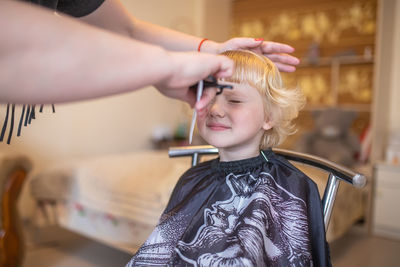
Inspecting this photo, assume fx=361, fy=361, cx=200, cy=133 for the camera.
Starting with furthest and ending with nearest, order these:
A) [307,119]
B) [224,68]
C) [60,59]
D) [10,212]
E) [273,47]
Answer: [307,119], [10,212], [273,47], [224,68], [60,59]

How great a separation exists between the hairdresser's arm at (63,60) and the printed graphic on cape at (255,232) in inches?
17.4

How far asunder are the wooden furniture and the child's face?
1266 millimetres

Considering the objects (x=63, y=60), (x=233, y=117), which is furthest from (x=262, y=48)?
(x=63, y=60)

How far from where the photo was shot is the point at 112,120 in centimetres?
326

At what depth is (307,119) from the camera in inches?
149

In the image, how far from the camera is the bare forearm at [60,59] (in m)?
0.44

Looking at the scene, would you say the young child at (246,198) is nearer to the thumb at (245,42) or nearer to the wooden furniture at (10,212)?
the thumb at (245,42)

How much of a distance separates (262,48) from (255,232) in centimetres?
52

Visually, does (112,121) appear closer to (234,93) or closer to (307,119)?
(307,119)

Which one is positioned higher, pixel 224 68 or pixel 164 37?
pixel 164 37

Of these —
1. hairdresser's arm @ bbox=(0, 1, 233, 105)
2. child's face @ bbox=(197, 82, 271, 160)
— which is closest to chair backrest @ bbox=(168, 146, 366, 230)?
child's face @ bbox=(197, 82, 271, 160)

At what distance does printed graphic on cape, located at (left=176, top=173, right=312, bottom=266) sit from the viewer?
2.59 ft

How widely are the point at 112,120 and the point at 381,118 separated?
228 cm

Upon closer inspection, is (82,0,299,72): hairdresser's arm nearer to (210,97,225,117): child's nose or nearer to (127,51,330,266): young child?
(127,51,330,266): young child
